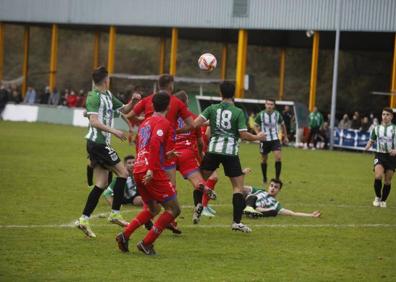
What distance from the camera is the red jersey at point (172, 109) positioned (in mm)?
12000

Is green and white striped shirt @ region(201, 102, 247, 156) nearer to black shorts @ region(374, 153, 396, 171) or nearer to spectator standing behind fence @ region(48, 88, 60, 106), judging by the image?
black shorts @ region(374, 153, 396, 171)

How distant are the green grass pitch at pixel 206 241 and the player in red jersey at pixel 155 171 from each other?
0.99 ft

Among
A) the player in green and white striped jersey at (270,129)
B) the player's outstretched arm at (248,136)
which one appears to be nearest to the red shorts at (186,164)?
the player's outstretched arm at (248,136)

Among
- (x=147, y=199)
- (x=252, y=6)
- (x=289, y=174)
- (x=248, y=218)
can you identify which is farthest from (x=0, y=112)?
(x=147, y=199)

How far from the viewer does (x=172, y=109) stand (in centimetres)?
1207

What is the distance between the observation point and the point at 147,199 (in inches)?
420

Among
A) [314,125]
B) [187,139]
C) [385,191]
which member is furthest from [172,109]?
[314,125]

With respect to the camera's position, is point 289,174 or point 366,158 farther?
point 366,158

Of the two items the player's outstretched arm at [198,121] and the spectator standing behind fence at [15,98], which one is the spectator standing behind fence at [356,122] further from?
the player's outstretched arm at [198,121]

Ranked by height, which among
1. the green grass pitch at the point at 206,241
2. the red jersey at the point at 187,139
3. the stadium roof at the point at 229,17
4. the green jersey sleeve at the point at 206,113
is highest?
the stadium roof at the point at 229,17

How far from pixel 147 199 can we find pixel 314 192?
29.7 ft

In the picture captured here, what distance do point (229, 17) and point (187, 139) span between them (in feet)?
98.2

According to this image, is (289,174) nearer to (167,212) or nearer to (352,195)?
(352,195)

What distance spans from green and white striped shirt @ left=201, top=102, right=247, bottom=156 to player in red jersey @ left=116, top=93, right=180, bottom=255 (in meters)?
2.42
